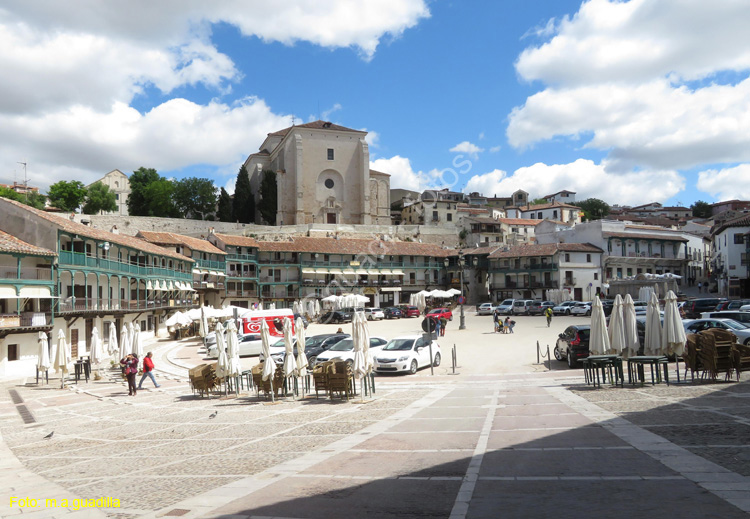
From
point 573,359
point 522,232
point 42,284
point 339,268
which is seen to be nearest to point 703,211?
point 522,232

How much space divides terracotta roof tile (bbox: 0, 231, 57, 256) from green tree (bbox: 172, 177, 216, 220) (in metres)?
64.9

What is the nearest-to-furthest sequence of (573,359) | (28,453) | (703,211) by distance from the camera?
A: (28,453), (573,359), (703,211)

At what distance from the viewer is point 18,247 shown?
1171 inches

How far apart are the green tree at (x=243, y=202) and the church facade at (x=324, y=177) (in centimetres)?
329

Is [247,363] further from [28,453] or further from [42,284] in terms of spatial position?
[28,453]

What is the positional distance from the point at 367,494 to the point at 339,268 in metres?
66.3

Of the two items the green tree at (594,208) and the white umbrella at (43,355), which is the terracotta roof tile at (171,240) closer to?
the white umbrella at (43,355)

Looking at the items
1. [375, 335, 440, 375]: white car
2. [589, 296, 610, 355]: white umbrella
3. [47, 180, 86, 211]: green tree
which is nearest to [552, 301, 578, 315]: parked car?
[375, 335, 440, 375]: white car

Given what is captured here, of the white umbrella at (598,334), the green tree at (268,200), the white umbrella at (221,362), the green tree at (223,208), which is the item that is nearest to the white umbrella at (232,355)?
the white umbrella at (221,362)

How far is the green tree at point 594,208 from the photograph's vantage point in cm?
13112

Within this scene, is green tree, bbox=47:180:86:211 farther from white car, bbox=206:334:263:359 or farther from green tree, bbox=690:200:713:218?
green tree, bbox=690:200:713:218

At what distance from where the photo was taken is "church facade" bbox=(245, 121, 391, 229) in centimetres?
9919

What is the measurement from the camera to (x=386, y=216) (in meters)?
107

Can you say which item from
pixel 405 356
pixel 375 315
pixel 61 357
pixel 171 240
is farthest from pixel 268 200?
pixel 405 356
